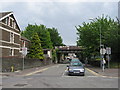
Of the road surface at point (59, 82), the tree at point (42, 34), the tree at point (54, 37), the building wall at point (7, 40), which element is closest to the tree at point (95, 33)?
the building wall at point (7, 40)

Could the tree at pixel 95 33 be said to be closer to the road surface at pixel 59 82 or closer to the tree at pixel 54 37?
the road surface at pixel 59 82

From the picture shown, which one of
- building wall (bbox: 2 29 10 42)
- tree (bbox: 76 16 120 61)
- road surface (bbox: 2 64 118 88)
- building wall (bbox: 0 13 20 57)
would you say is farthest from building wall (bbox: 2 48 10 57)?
road surface (bbox: 2 64 118 88)

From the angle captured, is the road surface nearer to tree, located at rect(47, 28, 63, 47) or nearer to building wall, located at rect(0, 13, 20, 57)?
building wall, located at rect(0, 13, 20, 57)

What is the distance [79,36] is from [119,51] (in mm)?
11592

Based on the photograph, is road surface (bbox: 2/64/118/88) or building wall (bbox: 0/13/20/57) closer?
Result: road surface (bbox: 2/64/118/88)

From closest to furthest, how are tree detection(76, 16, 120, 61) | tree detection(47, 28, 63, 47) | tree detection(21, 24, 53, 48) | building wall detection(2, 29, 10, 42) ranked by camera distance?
Result: 1. building wall detection(2, 29, 10, 42)
2. tree detection(76, 16, 120, 61)
3. tree detection(21, 24, 53, 48)
4. tree detection(47, 28, 63, 47)

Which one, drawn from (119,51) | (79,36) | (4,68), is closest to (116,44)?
(119,51)

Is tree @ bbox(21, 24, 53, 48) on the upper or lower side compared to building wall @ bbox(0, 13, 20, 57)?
upper

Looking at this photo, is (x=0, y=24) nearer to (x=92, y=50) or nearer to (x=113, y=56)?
(x=92, y=50)

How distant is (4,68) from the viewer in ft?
88.0

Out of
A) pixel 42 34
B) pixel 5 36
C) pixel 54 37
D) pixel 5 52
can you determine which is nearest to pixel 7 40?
pixel 5 36

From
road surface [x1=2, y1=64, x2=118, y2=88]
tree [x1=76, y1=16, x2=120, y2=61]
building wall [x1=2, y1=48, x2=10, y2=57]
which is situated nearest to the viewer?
road surface [x1=2, y1=64, x2=118, y2=88]

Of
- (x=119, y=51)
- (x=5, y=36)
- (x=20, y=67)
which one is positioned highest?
(x=5, y=36)

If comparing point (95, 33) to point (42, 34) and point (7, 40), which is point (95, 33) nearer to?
point (7, 40)
